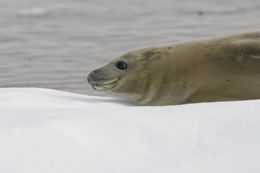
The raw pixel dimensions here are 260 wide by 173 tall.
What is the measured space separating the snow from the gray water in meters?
3.07

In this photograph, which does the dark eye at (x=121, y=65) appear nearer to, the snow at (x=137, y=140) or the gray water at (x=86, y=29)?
the snow at (x=137, y=140)

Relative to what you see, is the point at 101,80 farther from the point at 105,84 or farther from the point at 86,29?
the point at 86,29

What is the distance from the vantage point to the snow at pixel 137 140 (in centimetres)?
208

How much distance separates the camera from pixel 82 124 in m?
2.33

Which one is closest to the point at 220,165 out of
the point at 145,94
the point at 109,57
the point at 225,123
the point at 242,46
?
the point at 225,123

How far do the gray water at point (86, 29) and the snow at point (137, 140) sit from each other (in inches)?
121

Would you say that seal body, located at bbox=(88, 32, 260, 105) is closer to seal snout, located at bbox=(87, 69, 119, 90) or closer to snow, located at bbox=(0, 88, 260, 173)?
seal snout, located at bbox=(87, 69, 119, 90)

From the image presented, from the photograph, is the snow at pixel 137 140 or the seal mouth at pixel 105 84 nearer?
the snow at pixel 137 140

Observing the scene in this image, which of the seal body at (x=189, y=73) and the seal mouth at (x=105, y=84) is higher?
the seal body at (x=189, y=73)

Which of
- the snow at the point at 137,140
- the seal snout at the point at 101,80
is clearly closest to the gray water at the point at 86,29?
the seal snout at the point at 101,80

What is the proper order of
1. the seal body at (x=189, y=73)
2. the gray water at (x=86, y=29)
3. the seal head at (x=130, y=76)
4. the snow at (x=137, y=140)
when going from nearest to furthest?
1. the snow at (x=137, y=140)
2. the seal body at (x=189, y=73)
3. the seal head at (x=130, y=76)
4. the gray water at (x=86, y=29)

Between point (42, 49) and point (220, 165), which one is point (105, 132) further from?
point (42, 49)

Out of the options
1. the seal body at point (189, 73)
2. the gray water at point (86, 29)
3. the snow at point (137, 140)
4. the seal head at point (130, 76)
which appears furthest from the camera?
the gray water at point (86, 29)

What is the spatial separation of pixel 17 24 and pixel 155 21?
1.58 metres
